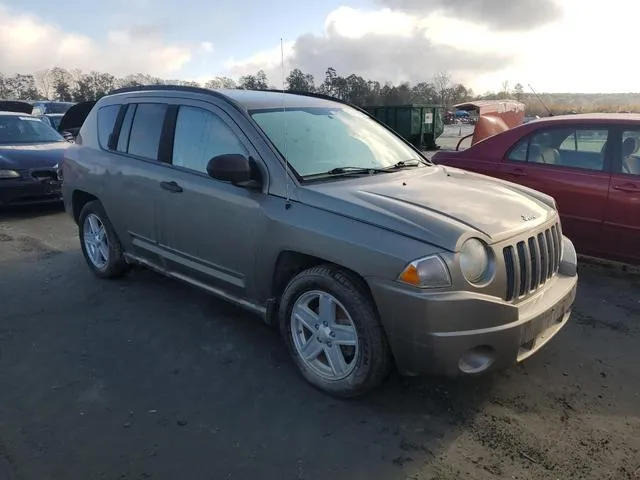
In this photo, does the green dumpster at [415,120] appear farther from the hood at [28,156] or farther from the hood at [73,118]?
the hood at [28,156]

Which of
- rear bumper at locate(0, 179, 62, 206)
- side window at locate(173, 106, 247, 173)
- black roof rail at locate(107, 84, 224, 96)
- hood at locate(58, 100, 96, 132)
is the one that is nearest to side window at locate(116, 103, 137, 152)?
black roof rail at locate(107, 84, 224, 96)

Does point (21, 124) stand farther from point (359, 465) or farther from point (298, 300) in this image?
point (359, 465)

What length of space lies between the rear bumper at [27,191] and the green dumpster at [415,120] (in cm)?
1378

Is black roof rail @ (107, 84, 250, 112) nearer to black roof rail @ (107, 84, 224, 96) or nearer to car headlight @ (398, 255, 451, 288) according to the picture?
black roof rail @ (107, 84, 224, 96)

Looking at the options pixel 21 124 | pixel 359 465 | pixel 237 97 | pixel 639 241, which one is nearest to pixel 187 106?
pixel 237 97

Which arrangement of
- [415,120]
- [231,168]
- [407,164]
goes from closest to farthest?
[231,168], [407,164], [415,120]

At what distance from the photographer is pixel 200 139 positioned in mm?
4109

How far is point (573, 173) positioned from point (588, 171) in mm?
135

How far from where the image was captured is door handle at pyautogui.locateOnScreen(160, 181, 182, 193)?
13.5ft

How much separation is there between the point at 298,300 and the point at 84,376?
1513 mm

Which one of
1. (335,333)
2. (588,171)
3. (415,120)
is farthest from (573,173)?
(415,120)

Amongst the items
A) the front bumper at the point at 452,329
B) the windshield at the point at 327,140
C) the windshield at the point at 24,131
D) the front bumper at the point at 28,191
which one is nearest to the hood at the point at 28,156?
the front bumper at the point at 28,191

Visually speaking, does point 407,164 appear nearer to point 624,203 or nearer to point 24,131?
point 624,203

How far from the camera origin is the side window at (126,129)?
16.0ft
